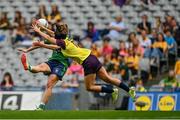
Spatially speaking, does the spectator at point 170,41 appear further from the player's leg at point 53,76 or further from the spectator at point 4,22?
the spectator at point 4,22

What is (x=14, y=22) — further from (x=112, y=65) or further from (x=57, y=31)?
(x=57, y=31)

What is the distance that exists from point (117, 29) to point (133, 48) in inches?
69.8

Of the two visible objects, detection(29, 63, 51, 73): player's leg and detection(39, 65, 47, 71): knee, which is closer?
detection(29, 63, 51, 73): player's leg

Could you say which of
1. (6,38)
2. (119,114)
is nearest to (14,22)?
(6,38)

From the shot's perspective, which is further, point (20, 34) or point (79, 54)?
point (20, 34)

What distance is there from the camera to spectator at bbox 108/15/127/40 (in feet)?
82.6

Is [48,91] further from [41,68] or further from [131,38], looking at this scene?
[131,38]

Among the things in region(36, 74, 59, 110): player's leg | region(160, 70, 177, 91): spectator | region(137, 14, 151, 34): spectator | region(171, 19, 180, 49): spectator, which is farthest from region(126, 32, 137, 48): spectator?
region(36, 74, 59, 110): player's leg

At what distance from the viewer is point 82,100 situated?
22219 millimetres

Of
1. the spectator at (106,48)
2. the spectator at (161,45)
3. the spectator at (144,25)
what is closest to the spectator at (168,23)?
the spectator at (144,25)

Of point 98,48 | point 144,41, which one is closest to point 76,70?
point 98,48

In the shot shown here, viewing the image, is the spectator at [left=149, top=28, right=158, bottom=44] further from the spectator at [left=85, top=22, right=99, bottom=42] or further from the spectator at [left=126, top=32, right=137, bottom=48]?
the spectator at [left=85, top=22, right=99, bottom=42]

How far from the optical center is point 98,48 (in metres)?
24.7

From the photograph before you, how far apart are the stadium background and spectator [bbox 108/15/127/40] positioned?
31 millimetres
